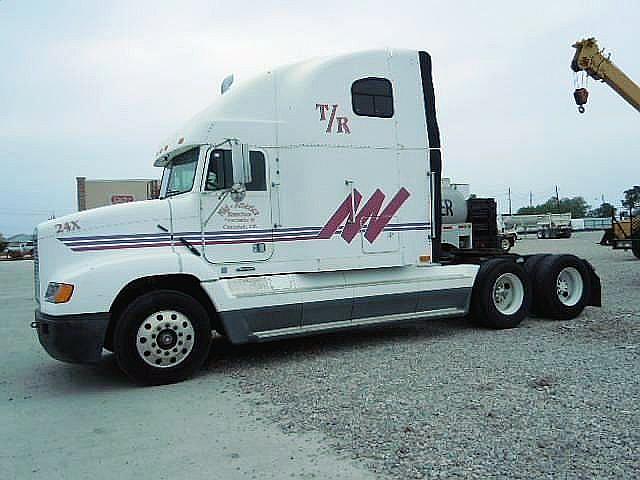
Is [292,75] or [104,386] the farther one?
[292,75]

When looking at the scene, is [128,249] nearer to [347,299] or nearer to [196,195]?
[196,195]

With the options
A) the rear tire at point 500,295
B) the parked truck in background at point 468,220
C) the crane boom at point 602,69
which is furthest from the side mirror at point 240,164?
the crane boom at point 602,69

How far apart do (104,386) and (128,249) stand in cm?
157

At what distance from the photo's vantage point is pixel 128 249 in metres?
6.87

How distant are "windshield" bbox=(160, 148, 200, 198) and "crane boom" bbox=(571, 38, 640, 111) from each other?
1168 centimetres

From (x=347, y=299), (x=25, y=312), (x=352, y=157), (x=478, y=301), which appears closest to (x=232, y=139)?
(x=352, y=157)

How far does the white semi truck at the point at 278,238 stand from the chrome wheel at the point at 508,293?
2 cm

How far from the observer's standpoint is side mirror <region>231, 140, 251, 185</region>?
23.5 ft

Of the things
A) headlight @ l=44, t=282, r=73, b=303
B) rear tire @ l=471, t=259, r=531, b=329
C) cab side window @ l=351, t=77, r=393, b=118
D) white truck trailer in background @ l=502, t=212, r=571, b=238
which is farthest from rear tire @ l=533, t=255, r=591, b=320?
white truck trailer in background @ l=502, t=212, r=571, b=238

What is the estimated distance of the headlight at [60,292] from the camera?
630 cm

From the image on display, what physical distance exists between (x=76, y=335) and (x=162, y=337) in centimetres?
89

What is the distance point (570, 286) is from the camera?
1006cm

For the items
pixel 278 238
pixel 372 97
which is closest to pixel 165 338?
pixel 278 238

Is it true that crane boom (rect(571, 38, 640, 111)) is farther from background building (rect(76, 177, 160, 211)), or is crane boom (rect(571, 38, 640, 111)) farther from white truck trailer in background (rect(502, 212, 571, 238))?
white truck trailer in background (rect(502, 212, 571, 238))
